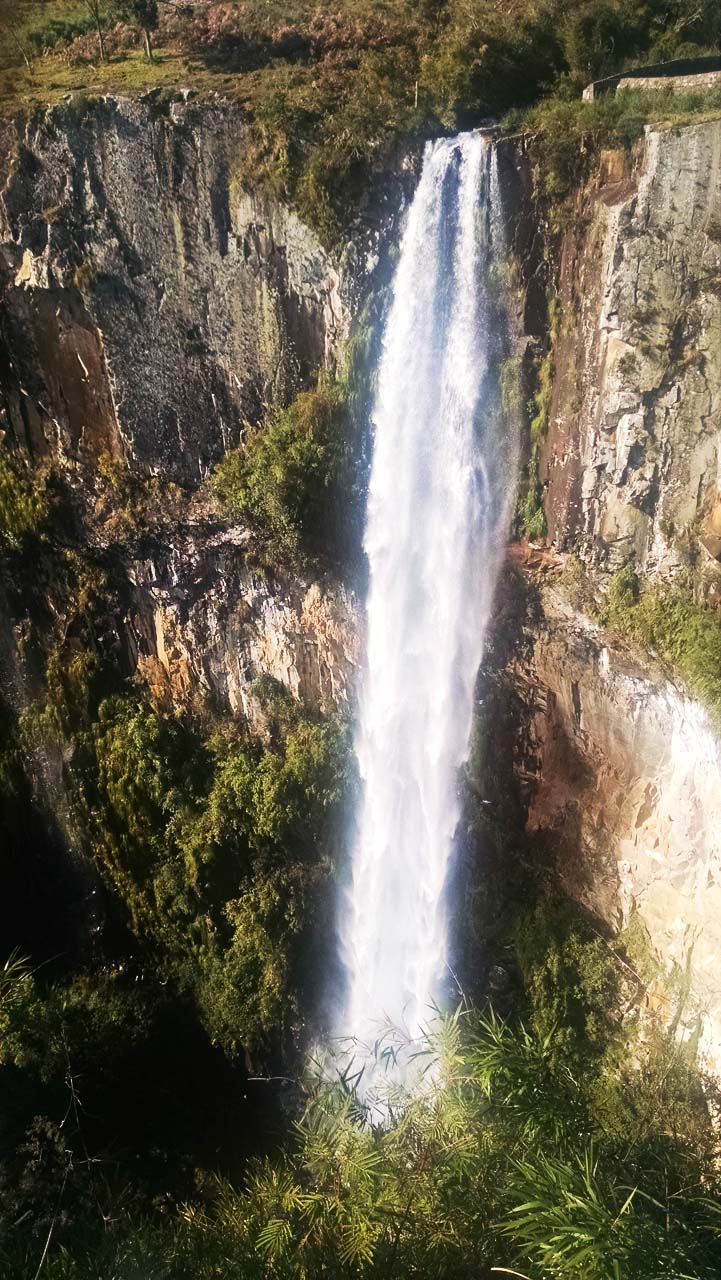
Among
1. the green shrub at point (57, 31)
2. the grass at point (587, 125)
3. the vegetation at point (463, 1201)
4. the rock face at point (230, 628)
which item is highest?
the green shrub at point (57, 31)

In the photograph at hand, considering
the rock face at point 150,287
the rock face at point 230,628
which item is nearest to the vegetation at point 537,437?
the rock face at point 150,287

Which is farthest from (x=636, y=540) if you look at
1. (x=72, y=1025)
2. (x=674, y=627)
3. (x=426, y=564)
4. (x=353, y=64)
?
(x=72, y=1025)

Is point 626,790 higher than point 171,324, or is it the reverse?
point 171,324

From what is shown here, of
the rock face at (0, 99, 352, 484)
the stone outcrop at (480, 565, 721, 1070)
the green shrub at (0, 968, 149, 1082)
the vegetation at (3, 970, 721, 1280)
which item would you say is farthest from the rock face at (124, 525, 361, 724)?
the vegetation at (3, 970, 721, 1280)

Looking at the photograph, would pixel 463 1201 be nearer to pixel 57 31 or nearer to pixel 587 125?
pixel 587 125

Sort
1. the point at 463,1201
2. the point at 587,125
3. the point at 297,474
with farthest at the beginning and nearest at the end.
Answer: the point at 297,474, the point at 587,125, the point at 463,1201

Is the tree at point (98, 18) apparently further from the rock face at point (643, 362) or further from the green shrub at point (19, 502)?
the rock face at point (643, 362)

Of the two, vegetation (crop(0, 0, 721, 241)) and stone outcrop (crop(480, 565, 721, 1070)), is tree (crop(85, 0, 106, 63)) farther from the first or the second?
stone outcrop (crop(480, 565, 721, 1070))
